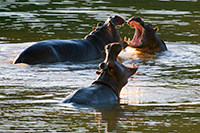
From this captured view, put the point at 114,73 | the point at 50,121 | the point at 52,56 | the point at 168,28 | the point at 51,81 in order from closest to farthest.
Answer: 1. the point at 50,121
2. the point at 114,73
3. the point at 51,81
4. the point at 52,56
5. the point at 168,28

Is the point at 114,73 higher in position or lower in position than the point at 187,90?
higher

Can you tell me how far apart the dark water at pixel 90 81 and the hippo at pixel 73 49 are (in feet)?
1.13

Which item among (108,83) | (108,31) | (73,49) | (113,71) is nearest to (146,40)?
(108,31)

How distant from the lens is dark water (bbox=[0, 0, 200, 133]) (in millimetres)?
5629

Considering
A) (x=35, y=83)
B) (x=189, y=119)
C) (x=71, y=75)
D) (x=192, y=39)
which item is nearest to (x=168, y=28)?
(x=192, y=39)

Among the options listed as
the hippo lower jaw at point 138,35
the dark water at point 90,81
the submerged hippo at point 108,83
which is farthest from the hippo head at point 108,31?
the submerged hippo at point 108,83

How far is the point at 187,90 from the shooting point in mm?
7707

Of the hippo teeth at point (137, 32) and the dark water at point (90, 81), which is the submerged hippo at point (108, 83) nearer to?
the dark water at point (90, 81)

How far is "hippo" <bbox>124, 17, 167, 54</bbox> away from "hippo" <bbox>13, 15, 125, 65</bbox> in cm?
74

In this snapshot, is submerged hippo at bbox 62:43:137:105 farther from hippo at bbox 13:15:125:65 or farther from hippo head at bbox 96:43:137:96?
hippo at bbox 13:15:125:65

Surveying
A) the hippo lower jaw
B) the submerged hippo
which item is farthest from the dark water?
the hippo lower jaw

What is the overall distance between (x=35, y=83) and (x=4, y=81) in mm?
581

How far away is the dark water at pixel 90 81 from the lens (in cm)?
563

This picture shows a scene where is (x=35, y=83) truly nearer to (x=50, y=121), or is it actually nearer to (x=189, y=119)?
(x=50, y=121)
